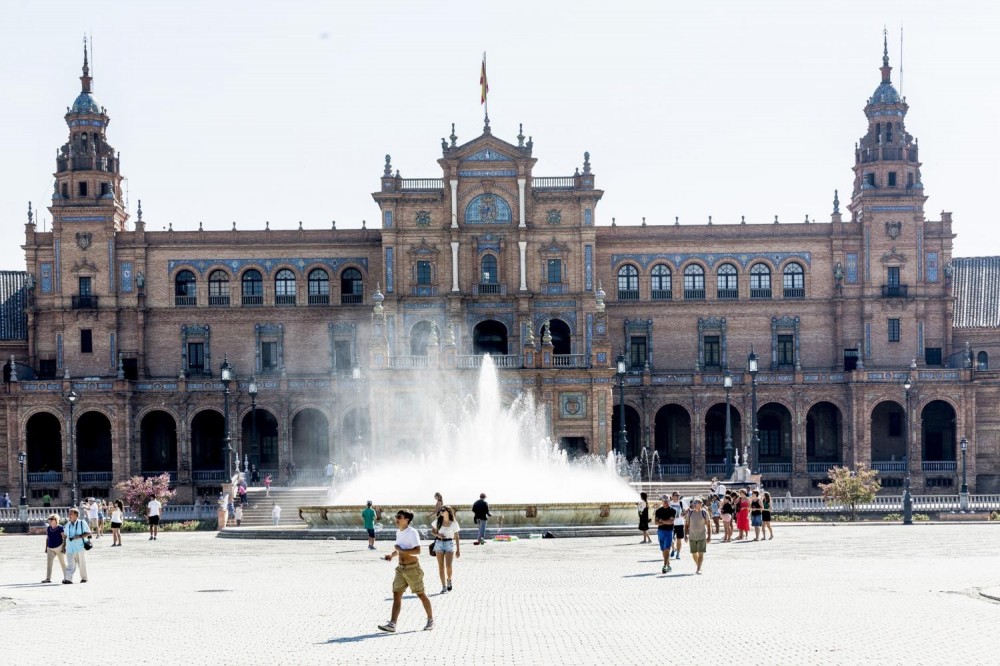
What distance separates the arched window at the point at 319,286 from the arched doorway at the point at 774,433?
25192 millimetres

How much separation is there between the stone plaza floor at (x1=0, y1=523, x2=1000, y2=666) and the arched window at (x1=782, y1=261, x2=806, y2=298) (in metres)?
41.4

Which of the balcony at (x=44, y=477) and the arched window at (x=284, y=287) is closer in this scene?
the balcony at (x=44, y=477)

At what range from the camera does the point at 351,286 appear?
81188mm

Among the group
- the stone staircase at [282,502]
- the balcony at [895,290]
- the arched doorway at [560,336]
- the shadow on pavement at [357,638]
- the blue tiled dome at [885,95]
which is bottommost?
the stone staircase at [282,502]

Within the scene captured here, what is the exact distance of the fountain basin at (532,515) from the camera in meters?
45.4

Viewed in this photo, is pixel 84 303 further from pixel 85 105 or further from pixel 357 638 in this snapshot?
pixel 357 638

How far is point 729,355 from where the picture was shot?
80.7m

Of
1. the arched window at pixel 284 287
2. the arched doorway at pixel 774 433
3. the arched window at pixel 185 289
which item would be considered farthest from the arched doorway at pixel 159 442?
the arched doorway at pixel 774 433

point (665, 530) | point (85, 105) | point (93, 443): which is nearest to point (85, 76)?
point (85, 105)

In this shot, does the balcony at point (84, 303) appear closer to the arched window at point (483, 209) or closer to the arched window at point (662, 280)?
the arched window at point (483, 209)

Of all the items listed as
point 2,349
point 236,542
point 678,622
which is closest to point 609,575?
point 678,622

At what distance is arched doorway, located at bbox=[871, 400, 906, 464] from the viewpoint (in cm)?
7956

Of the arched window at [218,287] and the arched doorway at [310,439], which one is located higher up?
the arched window at [218,287]

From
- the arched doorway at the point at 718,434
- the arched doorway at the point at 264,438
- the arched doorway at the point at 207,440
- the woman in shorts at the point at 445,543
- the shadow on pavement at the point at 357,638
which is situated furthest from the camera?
the arched doorway at the point at 718,434
